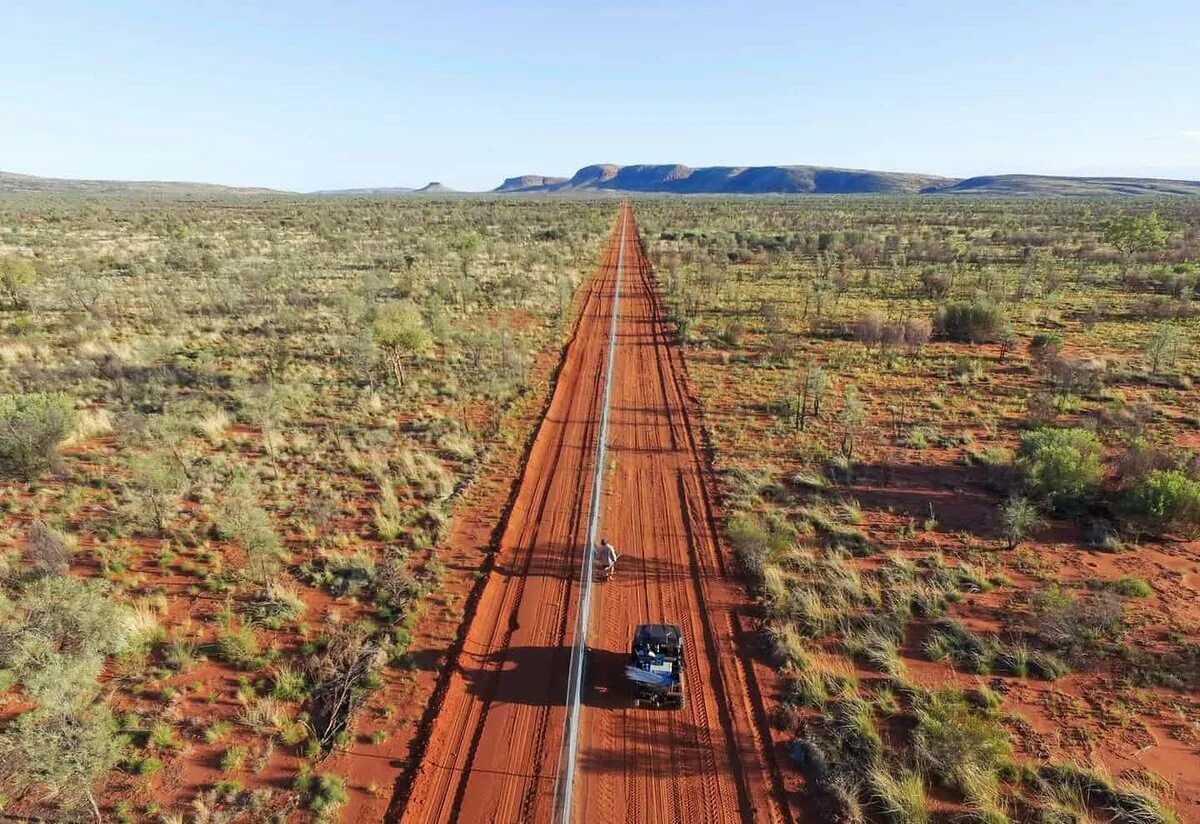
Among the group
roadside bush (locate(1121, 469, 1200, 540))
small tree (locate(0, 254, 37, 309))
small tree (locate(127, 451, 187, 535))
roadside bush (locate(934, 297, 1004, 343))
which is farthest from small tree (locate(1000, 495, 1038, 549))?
small tree (locate(0, 254, 37, 309))

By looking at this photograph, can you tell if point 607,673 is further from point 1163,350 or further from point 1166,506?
point 1163,350

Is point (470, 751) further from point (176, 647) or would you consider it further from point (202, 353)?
point (202, 353)

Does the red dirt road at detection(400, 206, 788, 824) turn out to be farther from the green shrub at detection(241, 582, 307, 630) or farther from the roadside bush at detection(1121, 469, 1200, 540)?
the roadside bush at detection(1121, 469, 1200, 540)

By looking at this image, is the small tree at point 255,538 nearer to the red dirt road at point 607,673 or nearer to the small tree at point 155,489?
the small tree at point 155,489

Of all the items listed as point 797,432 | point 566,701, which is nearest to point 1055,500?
point 797,432

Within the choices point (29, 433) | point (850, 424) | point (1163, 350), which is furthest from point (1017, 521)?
point (29, 433)

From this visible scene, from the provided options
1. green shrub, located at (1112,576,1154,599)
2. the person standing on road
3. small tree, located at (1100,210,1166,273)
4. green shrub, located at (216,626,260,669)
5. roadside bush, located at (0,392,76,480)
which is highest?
small tree, located at (1100,210,1166,273)

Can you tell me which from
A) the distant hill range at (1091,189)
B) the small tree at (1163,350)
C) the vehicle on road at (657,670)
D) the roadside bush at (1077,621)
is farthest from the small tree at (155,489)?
the distant hill range at (1091,189)
